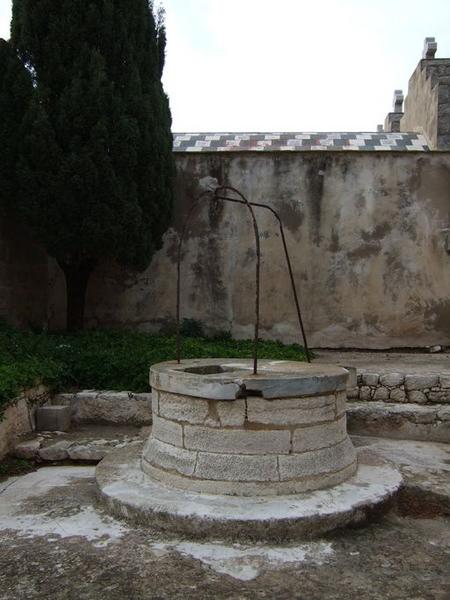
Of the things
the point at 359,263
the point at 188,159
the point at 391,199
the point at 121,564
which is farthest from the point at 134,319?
the point at 121,564

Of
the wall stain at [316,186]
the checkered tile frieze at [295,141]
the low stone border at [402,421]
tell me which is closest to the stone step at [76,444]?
Result: the low stone border at [402,421]

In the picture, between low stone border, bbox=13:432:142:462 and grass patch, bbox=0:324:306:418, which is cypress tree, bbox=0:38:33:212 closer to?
grass patch, bbox=0:324:306:418

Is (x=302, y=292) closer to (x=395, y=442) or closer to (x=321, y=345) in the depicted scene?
(x=321, y=345)

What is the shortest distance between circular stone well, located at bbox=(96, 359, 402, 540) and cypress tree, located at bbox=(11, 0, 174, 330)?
4.11 metres

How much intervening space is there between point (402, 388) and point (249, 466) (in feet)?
10.4

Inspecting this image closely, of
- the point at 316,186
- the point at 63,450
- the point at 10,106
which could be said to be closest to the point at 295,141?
the point at 316,186

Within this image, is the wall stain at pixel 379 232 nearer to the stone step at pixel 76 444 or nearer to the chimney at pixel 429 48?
the stone step at pixel 76 444

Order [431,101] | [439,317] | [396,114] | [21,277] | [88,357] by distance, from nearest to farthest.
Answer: [88,357], [21,277], [439,317], [431,101], [396,114]

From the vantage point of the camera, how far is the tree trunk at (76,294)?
28.3 feet

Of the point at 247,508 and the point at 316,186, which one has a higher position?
the point at 316,186

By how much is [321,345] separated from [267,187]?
2.73 meters

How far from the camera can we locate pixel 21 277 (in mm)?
8844

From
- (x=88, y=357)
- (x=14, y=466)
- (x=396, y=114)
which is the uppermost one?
(x=396, y=114)

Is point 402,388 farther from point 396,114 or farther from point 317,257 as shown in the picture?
point 396,114
